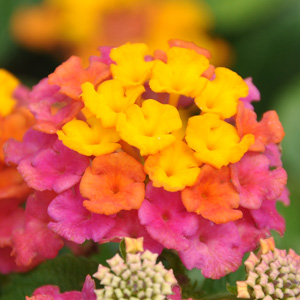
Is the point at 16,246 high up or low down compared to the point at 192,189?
down

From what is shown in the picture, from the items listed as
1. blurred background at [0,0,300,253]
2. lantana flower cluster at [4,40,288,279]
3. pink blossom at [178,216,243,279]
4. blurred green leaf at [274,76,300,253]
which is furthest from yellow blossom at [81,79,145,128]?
blurred background at [0,0,300,253]

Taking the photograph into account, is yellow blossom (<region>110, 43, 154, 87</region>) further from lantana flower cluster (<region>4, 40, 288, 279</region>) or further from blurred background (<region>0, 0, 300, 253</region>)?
blurred background (<region>0, 0, 300, 253</region>)

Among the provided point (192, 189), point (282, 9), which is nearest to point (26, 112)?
point (192, 189)

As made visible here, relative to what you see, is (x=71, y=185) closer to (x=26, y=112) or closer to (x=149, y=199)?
(x=149, y=199)

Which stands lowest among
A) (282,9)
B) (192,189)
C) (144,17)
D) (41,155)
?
(144,17)

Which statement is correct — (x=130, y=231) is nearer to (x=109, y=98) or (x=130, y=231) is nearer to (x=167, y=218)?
(x=167, y=218)

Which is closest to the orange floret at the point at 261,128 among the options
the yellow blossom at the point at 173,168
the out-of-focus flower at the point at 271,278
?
the yellow blossom at the point at 173,168

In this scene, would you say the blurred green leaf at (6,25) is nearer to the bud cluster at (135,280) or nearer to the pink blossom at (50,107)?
the pink blossom at (50,107)

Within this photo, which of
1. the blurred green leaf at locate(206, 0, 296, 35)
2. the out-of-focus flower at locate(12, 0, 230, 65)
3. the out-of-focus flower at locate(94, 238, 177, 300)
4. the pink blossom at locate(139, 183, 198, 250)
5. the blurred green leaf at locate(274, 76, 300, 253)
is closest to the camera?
the out-of-focus flower at locate(94, 238, 177, 300)
